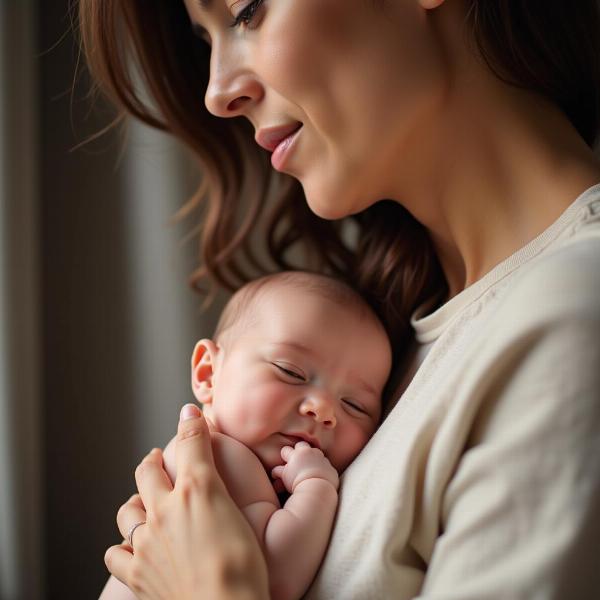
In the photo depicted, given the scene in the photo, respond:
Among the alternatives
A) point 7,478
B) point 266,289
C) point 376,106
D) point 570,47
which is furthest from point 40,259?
point 570,47

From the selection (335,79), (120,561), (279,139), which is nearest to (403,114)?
(335,79)

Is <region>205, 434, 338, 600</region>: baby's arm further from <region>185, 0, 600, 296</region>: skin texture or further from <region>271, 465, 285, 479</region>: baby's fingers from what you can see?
<region>185, 0, 600, 296</region>: skin texture

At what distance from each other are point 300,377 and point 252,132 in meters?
0.74

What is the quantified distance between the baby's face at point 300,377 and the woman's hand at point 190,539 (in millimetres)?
83

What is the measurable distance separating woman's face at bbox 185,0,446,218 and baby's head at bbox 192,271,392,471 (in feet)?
Result: 0.60

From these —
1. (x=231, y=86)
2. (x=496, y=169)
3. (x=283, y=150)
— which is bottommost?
(x=496, y=169)

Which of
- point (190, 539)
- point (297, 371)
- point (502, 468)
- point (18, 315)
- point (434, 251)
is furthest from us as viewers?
point (18, 315)

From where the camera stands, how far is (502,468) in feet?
2.69

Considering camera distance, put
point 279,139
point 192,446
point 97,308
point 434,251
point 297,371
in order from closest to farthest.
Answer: point 192,446, point 297,371, point 279,139, point 434,251, point 97,308

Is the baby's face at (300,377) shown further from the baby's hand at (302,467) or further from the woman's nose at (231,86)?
the woman's nose at (231,86)

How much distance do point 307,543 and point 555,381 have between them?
399mm

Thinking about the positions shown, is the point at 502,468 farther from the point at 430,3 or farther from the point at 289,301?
the point at 430,3

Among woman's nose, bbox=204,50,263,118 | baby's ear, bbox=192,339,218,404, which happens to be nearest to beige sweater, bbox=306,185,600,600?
baby's ear, bbox=192,339,218,404

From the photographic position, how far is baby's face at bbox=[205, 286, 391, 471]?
1.15 metres
